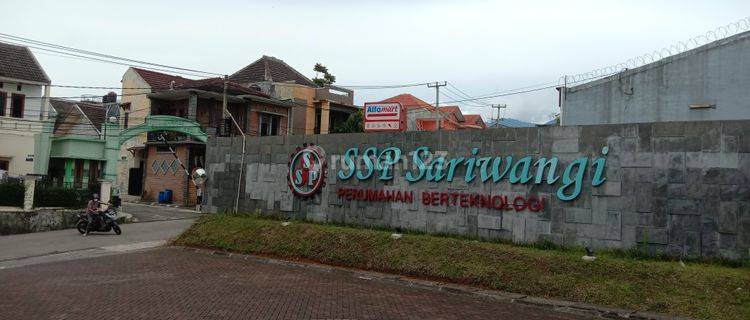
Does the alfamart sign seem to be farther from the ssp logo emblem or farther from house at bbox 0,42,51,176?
house at bbox 0,42,51,176

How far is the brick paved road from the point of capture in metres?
8.14

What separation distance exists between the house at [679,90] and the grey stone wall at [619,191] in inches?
289

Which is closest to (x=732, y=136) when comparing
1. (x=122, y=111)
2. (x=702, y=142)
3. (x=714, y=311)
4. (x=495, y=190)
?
(x=702, y=142)

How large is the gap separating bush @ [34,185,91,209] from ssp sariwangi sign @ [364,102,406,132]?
13959 millimetres

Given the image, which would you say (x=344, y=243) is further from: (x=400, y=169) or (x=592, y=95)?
(x=592, y=95)

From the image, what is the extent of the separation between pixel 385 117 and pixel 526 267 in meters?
5.67

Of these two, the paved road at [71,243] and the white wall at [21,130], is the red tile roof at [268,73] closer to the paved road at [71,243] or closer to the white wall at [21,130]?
the white wall at [21,130]

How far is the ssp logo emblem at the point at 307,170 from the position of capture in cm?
1501

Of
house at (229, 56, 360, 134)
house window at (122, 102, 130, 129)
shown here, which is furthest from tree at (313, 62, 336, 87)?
house window at (122, 102, 130, 129)

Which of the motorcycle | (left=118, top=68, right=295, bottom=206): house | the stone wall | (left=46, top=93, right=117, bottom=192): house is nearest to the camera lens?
the motorcycle

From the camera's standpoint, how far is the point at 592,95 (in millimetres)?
18484

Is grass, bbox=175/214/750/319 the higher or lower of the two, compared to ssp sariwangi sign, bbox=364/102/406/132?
lower

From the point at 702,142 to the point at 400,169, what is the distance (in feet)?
20.8

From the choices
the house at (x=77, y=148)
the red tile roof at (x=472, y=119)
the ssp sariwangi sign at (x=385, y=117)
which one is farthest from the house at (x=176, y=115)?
the ssp sariwangi sign at (x=385, y=117)
